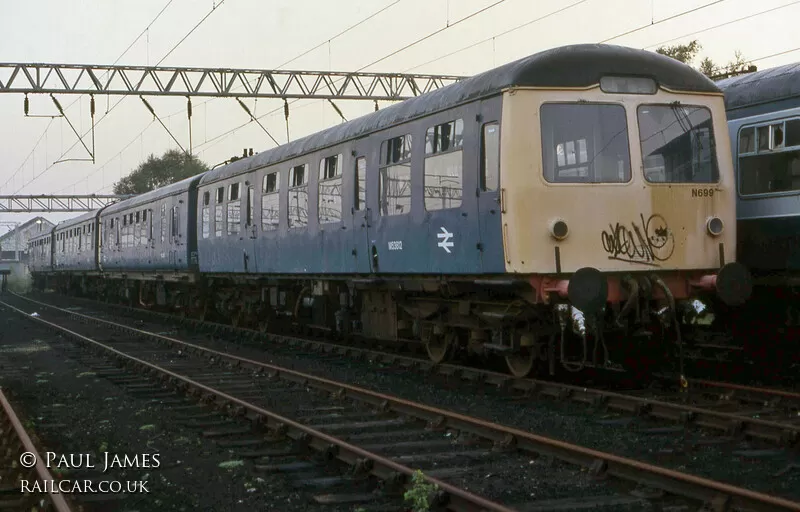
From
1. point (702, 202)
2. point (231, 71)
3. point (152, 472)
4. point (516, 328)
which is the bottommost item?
point (152, 472)

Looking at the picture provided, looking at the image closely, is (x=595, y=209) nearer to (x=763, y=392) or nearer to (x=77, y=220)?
(x=763, y=392)

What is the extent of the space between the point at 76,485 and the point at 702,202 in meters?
6.74

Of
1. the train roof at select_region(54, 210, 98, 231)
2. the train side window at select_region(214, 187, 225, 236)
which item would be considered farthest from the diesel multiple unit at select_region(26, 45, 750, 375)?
Answer: the train roof at select_region(54, 210, 98, 231)

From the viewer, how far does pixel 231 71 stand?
1037 inches

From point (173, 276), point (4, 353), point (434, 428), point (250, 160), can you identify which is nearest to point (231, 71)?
point (173, 276)

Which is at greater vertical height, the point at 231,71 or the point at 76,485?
the point at 231,71

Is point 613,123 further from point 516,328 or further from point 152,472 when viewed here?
point 152,472

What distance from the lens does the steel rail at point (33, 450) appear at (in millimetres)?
5777

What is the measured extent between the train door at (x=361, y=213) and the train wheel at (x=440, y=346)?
125 centimetres

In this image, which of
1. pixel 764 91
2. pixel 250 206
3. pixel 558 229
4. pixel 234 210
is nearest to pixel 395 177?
pixel 558 229

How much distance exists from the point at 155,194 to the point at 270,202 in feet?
34.4

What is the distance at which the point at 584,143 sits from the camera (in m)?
9.95

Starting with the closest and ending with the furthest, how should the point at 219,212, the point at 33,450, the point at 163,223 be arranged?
the point at 33,450, the point at 219,212, the point at 163,223

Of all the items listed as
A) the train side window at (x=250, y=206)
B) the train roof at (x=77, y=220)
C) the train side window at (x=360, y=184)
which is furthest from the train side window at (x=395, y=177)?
the train roof at (x=77, y=220)
